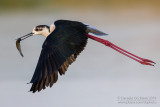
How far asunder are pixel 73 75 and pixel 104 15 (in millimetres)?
1914

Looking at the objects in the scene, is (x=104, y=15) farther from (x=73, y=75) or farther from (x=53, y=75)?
(x=53, y=75)

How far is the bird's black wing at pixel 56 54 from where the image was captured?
385 cm

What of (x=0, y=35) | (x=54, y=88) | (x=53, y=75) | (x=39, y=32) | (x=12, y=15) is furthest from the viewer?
(x=12, y=15)

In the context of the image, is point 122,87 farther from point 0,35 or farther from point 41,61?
point 0,35

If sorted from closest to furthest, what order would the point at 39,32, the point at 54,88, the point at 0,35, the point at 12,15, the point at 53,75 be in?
the point at 53,75 → the point at 39,32 → the point at 54,88 → the point at 0,35 → the point at 12,15

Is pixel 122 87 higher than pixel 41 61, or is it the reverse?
pixel 41 61

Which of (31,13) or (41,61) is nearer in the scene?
(41,61)

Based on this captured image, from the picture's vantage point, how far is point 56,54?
393 centimetres

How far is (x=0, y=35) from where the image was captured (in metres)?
6.29

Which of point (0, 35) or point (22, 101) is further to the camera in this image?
point (0, 35)

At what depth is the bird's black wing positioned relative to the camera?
152 inches

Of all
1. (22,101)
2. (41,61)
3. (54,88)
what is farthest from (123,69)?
(41,61)

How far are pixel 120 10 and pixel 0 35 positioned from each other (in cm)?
157

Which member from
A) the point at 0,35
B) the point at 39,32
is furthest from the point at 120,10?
the point at 39,32
